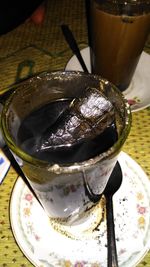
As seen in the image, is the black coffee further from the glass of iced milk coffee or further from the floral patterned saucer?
the glass of iced milk coffee

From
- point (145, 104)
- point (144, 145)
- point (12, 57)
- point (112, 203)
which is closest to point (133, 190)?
point (112, 203)

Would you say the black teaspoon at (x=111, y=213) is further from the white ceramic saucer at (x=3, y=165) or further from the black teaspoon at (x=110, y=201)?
the white ceramic saucer at (x=3, y=165)

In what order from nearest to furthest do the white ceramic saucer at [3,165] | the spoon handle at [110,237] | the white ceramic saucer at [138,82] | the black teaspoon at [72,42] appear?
the spoon handle at [110,237], the white ceramic saucer at [3,165], the white ceramic saucer at [138,82], the black teaspoon at [72,42]

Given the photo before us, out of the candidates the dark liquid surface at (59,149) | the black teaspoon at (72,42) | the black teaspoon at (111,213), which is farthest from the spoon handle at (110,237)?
the black teaspoon at (72,42)

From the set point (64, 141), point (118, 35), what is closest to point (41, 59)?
point (118, 35)

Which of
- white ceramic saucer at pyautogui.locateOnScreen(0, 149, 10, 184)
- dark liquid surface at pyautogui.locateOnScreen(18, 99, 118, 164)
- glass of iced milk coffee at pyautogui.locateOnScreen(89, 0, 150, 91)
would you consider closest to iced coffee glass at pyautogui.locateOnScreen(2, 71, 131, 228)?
dark liquid surface at pyautogui.locateOnScreen(18, 99, 118, 164)

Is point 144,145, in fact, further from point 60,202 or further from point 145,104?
point 60,202

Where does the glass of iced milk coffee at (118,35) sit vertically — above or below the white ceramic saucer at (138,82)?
above
